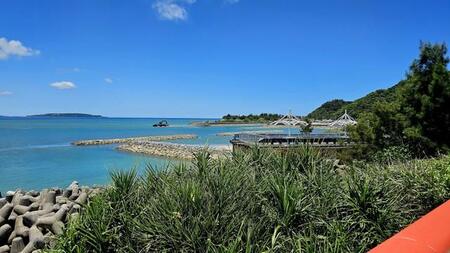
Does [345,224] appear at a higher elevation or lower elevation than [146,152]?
higher

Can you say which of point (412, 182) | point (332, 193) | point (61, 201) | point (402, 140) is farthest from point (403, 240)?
point (402, 140)

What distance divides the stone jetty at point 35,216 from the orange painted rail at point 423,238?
5.37m

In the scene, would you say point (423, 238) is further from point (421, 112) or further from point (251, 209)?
point (421, 112)

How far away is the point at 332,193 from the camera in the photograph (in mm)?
4730

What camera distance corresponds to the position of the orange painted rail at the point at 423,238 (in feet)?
5.59

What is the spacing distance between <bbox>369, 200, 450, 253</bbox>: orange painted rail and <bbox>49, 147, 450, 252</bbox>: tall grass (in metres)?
1.54

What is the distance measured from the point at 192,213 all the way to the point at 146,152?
138ft

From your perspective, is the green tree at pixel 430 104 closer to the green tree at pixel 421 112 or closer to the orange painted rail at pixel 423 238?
the green tree at pixel 421 112

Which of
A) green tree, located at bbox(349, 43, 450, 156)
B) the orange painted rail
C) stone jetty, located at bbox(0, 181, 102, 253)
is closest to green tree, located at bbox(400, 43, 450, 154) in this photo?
green tree, located at bbox(349, 43, 450, 156)

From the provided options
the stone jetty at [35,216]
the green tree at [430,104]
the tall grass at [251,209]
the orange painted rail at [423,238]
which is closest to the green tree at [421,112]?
the green tree at [430,104]

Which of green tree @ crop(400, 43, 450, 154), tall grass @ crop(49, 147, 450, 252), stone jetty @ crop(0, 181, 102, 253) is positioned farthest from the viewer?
green tree @ crop(400, 43, 450, 154)

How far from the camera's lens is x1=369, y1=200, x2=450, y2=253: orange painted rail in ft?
5.59

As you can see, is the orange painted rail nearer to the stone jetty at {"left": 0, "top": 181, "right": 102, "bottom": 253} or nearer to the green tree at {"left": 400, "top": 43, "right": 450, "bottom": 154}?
the stone jetty at {"left": 0, "top": 181, "right": 102, "bottom": 253}

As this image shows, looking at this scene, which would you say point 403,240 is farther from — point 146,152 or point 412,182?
point 146,152
